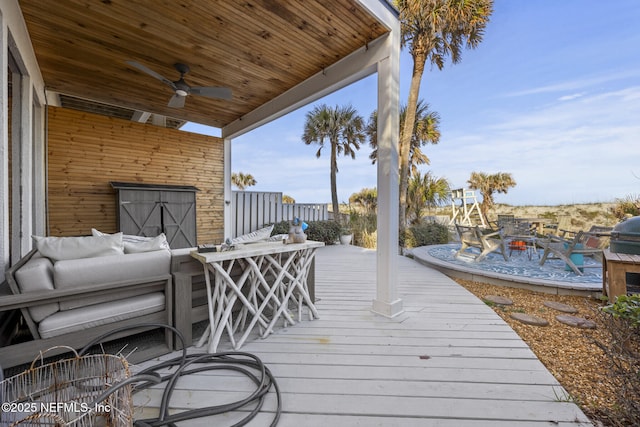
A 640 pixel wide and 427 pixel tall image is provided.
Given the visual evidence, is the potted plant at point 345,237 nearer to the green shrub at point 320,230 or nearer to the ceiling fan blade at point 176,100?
the green shrub at point 320,230

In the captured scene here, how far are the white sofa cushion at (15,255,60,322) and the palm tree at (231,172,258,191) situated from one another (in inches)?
776

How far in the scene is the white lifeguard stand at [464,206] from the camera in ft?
31.2

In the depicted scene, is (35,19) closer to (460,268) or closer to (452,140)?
(460,268)

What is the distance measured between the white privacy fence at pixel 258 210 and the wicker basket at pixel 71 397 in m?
Result: 5.57

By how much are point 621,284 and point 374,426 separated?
296 centimetres

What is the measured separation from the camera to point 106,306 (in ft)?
5.70

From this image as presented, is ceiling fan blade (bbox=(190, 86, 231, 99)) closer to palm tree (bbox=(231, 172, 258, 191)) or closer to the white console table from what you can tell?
the white console table

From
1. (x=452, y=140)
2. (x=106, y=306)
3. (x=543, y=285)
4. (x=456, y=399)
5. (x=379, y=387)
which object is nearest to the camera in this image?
(x=456, y=399)

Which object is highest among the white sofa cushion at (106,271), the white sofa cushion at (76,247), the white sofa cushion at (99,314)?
the white sofa cushion at (76,247)

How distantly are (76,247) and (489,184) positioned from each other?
49.3 ft

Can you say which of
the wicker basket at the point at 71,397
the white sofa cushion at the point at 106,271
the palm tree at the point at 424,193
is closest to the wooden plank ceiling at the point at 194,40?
the white sofa cushion at the point at 106,271

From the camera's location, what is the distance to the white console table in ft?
6.39

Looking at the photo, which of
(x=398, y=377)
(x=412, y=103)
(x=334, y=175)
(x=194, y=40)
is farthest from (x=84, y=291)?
(x=334, y=175)

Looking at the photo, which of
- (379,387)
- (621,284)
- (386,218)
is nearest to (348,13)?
(386,218)
